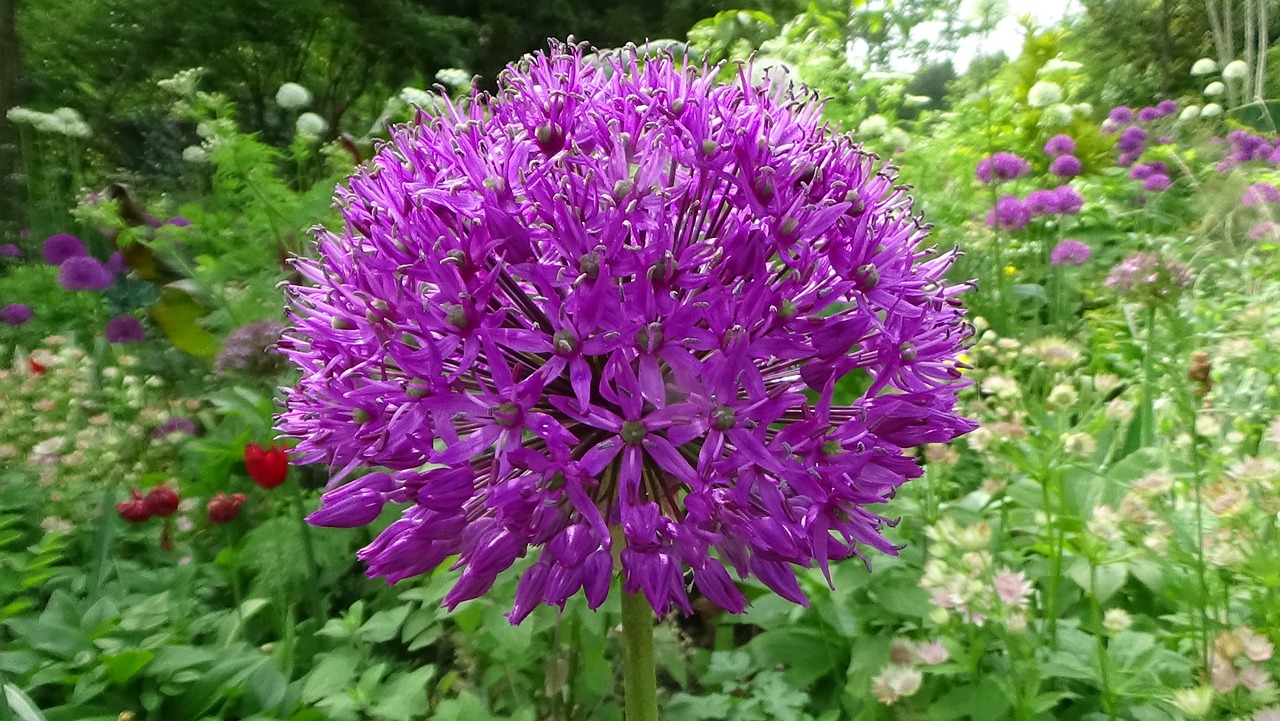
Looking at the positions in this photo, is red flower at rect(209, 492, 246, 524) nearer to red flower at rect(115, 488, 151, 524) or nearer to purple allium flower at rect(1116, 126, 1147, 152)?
red flower at rect(115, 488, 151, 524)

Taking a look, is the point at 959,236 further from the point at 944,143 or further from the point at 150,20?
the point at 150,20

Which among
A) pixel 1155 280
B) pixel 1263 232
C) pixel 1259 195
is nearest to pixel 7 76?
pixel 1155 280

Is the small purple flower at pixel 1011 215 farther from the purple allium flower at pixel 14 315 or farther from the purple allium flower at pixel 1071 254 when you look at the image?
the purple allium flower at pixel 14 315

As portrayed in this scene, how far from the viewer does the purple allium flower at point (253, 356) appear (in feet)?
6.45

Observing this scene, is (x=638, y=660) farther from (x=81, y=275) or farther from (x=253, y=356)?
(x=81, y=275)

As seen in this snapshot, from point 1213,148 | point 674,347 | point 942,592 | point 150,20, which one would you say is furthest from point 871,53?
point 150,20

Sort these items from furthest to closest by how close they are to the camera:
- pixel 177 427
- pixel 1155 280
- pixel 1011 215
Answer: pixel 1011 215, pixel 177 427, pixel 1155 280

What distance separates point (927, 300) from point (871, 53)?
4.95 m

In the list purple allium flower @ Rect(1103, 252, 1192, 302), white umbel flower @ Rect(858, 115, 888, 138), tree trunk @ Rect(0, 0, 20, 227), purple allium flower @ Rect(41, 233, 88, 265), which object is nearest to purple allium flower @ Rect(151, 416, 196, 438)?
purple allium flower @ Rect(41, 233, 88, 265)

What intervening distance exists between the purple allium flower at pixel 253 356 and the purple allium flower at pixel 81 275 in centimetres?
208

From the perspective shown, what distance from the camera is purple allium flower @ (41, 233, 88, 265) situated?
423 centimetres

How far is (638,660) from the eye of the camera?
1064 millimetres

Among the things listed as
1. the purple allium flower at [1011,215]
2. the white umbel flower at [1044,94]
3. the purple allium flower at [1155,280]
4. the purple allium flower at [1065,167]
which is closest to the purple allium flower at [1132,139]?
the purple allium flower at [1065,167]

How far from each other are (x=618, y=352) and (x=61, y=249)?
4.48 m
